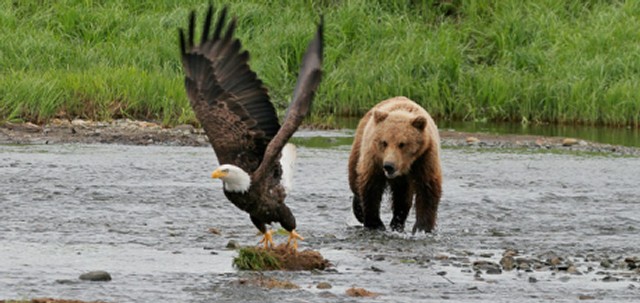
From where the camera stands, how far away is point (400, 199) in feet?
29.7

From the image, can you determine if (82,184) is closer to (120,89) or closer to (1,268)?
(1,268)

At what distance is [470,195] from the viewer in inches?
428

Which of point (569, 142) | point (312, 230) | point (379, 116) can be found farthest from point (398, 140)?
→ point (569, 142)

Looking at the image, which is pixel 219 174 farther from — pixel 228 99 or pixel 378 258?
pixel 378 258

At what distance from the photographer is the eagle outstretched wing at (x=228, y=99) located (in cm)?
751

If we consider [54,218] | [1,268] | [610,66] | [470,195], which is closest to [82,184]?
[54,218]

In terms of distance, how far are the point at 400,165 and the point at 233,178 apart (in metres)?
1.66

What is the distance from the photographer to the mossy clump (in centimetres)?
704

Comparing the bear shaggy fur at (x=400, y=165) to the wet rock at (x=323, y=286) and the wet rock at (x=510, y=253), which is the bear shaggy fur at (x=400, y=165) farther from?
the wet rock at (x=323, y=286)

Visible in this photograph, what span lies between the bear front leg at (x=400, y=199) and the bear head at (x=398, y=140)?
0.33 meters

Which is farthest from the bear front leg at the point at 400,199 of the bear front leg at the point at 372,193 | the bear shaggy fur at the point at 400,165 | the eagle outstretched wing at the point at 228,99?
the eagle outstretched wing at the point at 228,99

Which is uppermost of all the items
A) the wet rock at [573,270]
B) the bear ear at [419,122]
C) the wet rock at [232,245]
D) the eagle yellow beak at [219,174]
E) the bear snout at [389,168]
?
the bear ear at [419,122]

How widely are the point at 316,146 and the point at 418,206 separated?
5.71 meters

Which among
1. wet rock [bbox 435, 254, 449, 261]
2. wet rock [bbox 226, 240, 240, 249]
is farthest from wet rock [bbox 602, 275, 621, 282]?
wet rock [bbox 226, 240, 240, 249]
